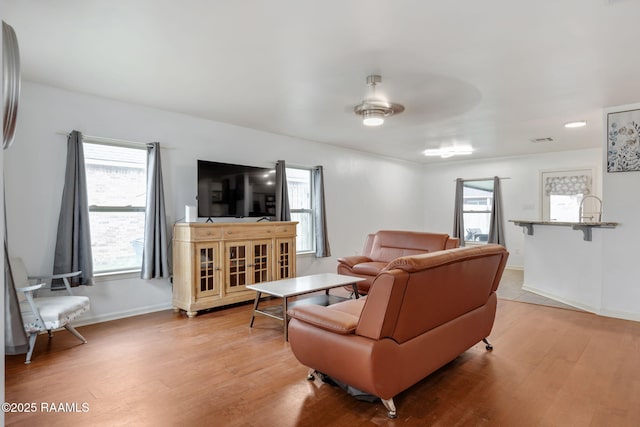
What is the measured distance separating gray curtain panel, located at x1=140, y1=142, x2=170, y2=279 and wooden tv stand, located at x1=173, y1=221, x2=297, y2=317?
16 cm

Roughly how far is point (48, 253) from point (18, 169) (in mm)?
840

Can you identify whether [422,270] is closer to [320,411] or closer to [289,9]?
[320,411]

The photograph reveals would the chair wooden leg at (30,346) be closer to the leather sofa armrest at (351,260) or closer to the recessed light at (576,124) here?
the leather sofa armrest at (351,260)

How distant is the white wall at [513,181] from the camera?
702 cm

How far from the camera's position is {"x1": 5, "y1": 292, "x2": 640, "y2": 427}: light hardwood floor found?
2070mm

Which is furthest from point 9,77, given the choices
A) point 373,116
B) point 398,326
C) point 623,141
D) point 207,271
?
point 623,141

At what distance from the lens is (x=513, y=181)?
7727mm

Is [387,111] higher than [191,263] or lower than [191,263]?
higher

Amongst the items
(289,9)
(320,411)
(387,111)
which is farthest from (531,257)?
(289,9)

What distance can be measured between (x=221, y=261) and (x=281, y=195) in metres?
1.53

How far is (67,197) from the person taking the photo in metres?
3.55

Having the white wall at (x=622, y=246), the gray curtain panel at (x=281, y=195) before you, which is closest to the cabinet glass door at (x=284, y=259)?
the gray curtain panel at (x=281, y=195)

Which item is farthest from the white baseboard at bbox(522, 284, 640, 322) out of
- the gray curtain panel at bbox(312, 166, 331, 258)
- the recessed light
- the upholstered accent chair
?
the upholstered accent chair

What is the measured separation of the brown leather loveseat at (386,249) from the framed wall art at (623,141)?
6.41ft
